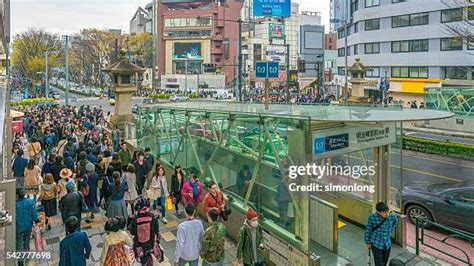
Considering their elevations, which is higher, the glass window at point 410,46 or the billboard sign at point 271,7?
the glass window at point 410,46

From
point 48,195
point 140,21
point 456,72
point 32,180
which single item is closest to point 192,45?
point 140,21

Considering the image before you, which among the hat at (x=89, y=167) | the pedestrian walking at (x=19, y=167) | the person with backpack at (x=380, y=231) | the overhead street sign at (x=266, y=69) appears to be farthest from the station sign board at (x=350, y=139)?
the pedestrian walking at (x=19, y=167)

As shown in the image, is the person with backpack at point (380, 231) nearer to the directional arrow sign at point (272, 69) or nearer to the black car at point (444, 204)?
the black car at point (444, 204)

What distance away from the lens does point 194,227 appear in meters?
6.10

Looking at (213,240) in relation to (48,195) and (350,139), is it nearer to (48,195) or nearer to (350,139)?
(350,139)

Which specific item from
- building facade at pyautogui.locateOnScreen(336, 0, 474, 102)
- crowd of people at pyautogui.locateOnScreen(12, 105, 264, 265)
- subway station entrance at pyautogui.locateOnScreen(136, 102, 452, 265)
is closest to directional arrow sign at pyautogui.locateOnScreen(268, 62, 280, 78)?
subway station entrance at pyautogui.locateOnScreen(136, 102, 452, 265)

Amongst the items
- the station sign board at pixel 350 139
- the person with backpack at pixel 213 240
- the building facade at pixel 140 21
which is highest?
the building facade at pixel 140 21

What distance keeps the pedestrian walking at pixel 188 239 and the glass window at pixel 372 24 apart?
4561cm

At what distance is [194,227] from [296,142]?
82.5 inches

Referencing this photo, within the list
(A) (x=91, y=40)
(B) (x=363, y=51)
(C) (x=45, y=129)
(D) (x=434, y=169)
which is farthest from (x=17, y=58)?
(D) (x=434, y=169)

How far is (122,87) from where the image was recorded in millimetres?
19531

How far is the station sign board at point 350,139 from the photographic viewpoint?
6.63 m

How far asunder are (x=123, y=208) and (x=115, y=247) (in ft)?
9.65

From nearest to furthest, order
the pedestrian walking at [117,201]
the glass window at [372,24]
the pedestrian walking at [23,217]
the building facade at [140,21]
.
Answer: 1. the pedestrian walking at [23,217]
2. the pedestrian walking at [117,201]
3. the glass window at [372,24]
4. the building facade at [140,21]
